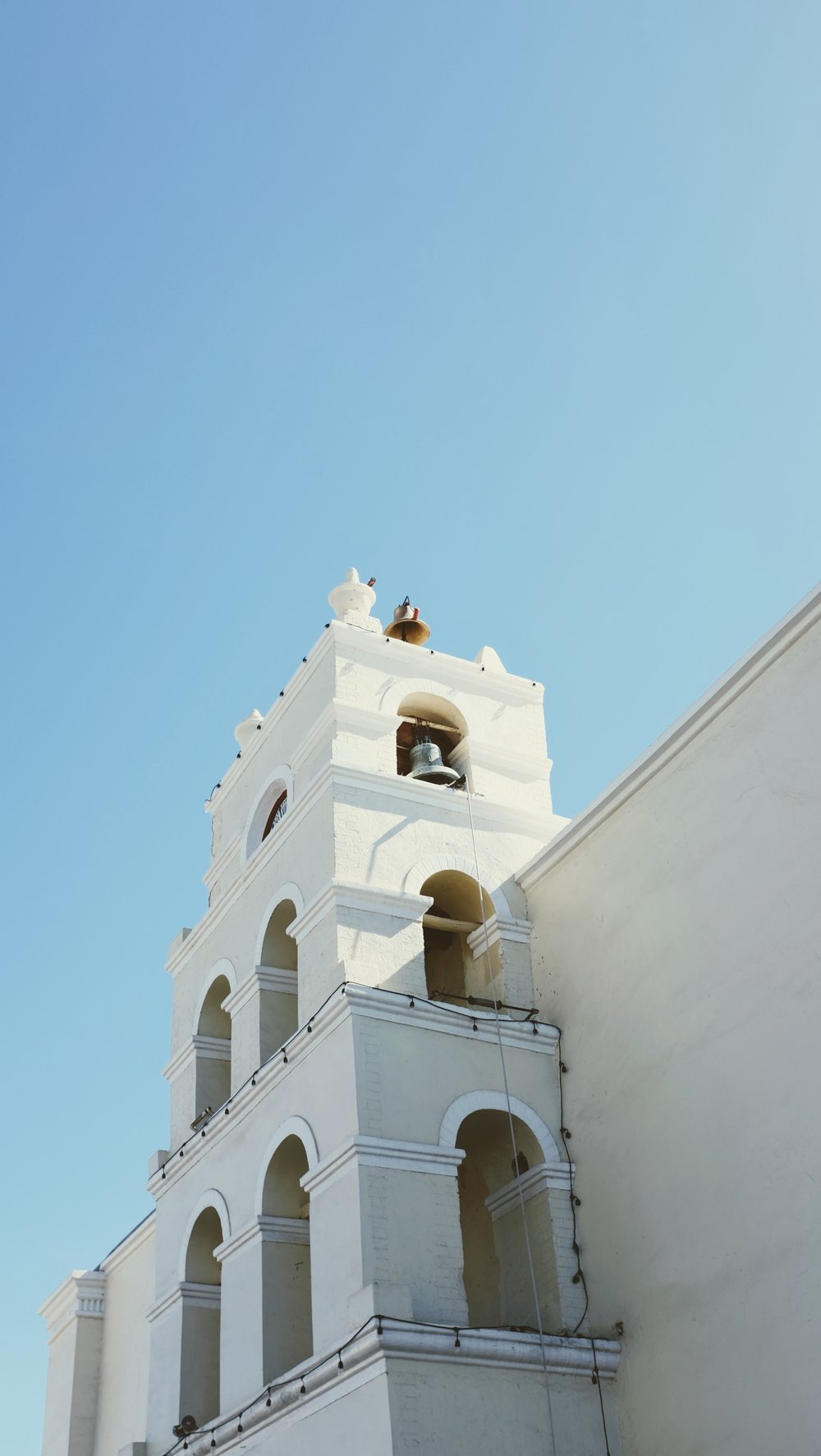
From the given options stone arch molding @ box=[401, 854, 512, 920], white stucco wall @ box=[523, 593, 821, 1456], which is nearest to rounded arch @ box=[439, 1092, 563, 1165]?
white stucco wall @ box=[523, 593, 821, 1456]

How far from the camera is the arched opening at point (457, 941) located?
49.9ft

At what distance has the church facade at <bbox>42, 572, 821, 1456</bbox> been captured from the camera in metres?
11.4

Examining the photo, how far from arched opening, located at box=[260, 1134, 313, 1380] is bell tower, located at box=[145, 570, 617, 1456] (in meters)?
0.03

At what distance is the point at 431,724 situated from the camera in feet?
56.7

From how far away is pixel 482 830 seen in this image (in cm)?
1598

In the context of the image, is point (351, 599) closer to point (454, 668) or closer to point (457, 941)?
point (454, 668)

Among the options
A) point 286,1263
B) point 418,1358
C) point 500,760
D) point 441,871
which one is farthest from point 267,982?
point 418,1358

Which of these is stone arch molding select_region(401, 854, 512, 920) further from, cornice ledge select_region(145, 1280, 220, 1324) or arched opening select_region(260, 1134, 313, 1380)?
cornice ledge select_region(145, 1280, 220, 1324)

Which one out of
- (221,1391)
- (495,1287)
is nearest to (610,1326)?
(495,1287)

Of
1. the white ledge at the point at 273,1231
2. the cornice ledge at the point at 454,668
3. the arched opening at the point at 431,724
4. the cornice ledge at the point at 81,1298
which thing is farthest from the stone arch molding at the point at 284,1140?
the cornice ledge at the point at 81,1298

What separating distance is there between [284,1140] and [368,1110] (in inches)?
60.5

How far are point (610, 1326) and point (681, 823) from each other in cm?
449

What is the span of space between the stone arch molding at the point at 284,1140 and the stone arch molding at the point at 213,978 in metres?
3.00

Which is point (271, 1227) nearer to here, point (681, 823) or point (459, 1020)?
point (459, 1020)
